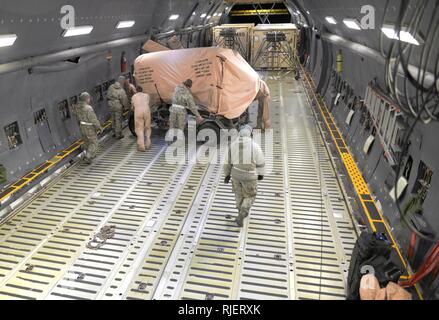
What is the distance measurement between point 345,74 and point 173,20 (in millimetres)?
7049

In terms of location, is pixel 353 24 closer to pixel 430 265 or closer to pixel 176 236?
pixel 430 265

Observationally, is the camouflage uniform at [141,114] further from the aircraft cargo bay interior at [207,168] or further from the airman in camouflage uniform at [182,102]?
the airman in camouflage uniform at [182,102]

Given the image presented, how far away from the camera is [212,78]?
868 centimetres

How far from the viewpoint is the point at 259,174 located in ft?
18.5

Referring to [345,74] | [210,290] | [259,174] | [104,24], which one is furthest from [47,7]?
[345,74]

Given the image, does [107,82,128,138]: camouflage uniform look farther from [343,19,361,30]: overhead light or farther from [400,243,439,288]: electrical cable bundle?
[400,243,439,288]: electrical cable bundle

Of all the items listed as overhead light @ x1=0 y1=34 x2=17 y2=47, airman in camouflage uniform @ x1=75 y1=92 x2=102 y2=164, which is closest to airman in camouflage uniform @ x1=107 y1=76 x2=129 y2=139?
airman in camouflage uniform @ x1=75 y1=92 x2=102 y2=164

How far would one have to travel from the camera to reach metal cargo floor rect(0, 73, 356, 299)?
4.46 m

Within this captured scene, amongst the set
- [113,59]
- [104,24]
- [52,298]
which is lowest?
[52,298]

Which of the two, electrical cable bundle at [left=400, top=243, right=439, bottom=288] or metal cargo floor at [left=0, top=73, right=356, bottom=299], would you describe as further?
metal cargo floor at [left=0, top=73, right=356, bottom=299]

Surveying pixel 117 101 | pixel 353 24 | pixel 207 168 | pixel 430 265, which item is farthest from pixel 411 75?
pixel 117 101

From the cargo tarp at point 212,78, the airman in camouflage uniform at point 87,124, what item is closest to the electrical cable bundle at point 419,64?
the cargo tarp at point 212,78

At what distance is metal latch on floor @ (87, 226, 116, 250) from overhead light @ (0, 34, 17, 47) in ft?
10.2
